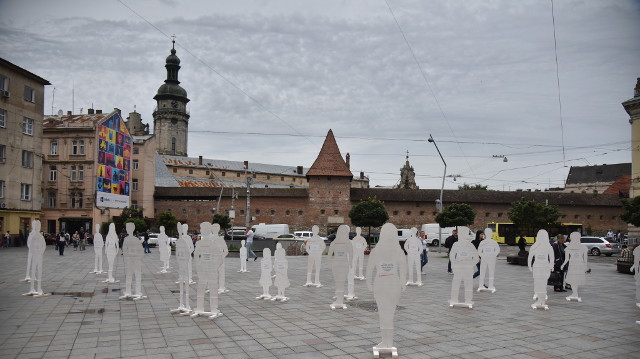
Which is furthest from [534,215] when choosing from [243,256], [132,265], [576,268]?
[132,265]

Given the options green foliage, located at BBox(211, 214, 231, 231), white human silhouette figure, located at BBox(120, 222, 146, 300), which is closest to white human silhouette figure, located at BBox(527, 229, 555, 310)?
white human silhouette figure, located at BBox(120, 222, 146, 300)

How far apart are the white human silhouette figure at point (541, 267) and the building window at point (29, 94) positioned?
3353cm

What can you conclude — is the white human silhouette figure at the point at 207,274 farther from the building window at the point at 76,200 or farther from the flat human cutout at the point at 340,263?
the building window at the point at 76,200

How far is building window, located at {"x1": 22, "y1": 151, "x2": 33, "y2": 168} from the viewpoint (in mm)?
37750

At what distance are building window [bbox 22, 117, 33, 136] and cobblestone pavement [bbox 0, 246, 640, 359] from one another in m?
25.3

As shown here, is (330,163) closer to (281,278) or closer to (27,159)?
(27,159)

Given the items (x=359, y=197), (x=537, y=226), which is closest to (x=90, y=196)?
(x=359, y=197)

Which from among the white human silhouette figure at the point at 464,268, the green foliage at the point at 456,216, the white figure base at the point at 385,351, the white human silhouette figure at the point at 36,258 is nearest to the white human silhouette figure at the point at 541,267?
the white human silhouette figure at the point at 464,268

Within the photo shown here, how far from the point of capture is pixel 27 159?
38156mm

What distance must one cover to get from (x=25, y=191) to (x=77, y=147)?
1392cm

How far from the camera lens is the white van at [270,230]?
54.4 metres

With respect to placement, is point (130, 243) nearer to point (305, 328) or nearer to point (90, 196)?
point (305, 328)

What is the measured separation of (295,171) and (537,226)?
300 ft

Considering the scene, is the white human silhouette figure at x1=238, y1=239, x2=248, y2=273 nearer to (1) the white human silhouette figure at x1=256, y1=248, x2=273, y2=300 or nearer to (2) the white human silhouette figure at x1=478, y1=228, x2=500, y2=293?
(1) the white human silhouette figure at x1=256, y1=248, x2=273, y2=300
